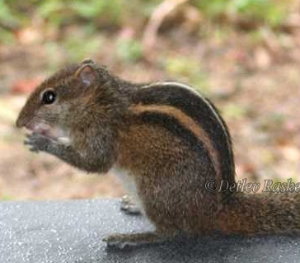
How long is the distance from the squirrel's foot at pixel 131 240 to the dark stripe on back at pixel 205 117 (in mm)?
262

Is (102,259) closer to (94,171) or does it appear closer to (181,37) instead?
(94,171)

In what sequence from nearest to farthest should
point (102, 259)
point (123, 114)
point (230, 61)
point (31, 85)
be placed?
point (102, 259), point (123, 114), point (31, 85), point (230, 61)

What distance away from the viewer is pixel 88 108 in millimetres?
2223

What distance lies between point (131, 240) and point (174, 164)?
24 cm

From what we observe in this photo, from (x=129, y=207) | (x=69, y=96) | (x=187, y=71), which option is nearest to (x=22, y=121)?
(x=69, y=96)

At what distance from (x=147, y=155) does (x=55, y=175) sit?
6.33 feet

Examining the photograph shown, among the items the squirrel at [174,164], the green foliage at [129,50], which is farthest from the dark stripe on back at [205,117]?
the green foliage at [129,50]

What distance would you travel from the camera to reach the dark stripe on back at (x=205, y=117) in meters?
1.93

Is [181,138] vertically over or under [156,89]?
under

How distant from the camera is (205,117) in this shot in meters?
1.94

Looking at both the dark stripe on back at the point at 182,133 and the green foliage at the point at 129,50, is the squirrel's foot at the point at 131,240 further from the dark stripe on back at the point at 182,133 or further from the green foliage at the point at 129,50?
the green foliage at the point at 129,50

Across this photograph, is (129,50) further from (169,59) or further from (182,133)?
(182,133)

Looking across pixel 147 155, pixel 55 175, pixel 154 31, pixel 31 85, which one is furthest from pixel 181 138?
pixel 154 31

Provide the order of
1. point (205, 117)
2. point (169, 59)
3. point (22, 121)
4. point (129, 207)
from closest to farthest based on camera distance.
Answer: point (205, 117) → point (129, 207) → point (22, 121) → point (169, 59)
